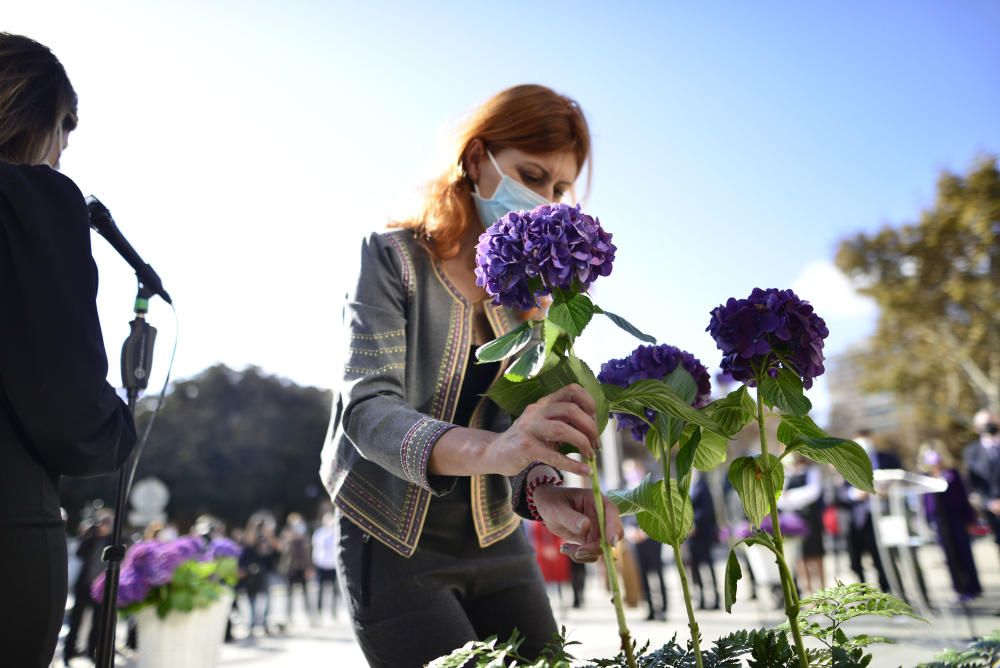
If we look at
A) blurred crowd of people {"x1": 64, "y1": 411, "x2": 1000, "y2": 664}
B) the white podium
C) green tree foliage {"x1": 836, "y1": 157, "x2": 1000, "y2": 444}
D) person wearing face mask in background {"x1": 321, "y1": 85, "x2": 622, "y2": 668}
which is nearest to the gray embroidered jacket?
person wearing face mask in background {"x1": 321, "y1": 85, "x2": 622, "y2": 668}

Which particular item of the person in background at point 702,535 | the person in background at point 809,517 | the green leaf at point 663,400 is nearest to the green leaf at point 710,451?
the green leaf at point 663,400

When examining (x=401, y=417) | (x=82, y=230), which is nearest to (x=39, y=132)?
(x=82, y=230)

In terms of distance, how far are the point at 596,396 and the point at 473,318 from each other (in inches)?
35.3

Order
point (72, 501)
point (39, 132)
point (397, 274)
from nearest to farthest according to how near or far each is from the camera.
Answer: point (39, 132) < point (397, 274) < point (72, 501)

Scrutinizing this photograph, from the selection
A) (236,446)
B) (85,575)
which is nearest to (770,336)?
(85,575)

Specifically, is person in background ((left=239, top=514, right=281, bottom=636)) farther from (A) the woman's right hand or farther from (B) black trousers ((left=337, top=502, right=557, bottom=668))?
(A) the woman's right hand

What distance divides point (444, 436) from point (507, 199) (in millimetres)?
834

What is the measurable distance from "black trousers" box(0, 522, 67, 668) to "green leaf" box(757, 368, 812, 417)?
124 centimetres

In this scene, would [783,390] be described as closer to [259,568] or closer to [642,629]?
[642,629]

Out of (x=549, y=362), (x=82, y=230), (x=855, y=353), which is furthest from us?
(x=855, y=353)

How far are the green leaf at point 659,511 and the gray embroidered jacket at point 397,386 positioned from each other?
1.15 feet

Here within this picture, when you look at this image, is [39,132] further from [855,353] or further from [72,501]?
[72,501]

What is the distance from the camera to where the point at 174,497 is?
122 feet

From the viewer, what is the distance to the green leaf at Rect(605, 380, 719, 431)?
1046 millimetres
